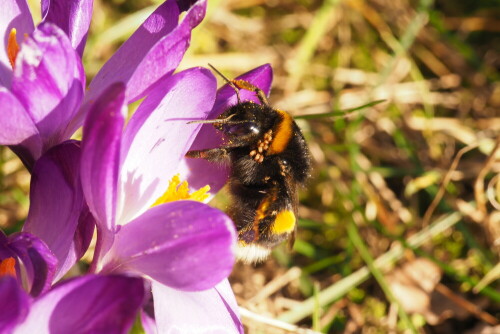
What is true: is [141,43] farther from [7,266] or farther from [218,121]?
[7,266]

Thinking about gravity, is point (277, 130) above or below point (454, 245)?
above

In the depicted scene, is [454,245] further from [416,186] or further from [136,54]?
[136,54]

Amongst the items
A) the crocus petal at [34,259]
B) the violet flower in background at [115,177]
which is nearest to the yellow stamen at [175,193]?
the violet flower in background at [115,177]

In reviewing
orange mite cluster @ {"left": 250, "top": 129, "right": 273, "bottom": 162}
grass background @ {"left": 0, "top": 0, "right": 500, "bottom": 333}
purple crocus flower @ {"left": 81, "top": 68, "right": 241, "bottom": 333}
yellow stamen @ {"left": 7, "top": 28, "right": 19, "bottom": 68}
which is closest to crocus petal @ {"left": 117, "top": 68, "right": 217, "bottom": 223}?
purple crocus flower @ {"left": 81, "top": 68, "right": 241, "bottom": 333}

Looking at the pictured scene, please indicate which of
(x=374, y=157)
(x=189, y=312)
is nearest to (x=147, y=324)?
(x=189, y=312)

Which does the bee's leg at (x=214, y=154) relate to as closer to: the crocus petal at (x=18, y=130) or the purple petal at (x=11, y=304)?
the crocus petal at (x=18, y=130)

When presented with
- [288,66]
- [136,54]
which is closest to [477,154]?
[288,66]
